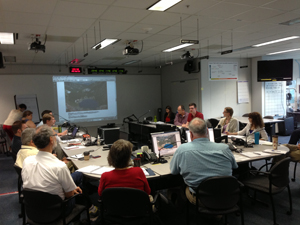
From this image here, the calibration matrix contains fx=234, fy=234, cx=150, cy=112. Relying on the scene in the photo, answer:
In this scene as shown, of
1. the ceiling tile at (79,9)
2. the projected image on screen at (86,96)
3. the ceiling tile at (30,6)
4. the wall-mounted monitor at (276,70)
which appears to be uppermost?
the ceiling tile at (79,9)

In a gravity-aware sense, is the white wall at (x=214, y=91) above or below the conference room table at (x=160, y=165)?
above

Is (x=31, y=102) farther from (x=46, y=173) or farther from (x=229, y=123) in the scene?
(x=46, y=173)

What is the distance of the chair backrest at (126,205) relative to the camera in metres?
1.96

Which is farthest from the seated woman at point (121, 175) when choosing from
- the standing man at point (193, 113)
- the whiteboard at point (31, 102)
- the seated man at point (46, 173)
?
the whiteboard at point (31, 102)

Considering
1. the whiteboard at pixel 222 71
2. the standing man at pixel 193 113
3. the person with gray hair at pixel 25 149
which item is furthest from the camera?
the whiteboard at pixel 222 71

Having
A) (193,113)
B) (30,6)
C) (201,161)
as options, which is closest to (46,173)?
(201,161)

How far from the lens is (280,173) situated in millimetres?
2695

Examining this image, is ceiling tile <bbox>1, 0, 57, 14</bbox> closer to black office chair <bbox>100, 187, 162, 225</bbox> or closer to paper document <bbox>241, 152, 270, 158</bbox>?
black office chair <bbox>100, 187, 162, 225</bbox>

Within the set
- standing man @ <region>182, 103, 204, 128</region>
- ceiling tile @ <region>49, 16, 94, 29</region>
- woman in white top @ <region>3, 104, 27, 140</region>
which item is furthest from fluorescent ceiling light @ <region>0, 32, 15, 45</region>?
standing man @ <region>182, 103, 204, 128</region>

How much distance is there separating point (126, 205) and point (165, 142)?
1.48m

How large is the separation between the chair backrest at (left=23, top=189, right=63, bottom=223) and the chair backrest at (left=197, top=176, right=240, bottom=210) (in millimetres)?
1335

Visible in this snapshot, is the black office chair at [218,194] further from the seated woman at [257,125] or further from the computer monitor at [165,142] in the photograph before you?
the seated woman at [257,125]

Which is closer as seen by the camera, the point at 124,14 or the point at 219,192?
the point at 219,192

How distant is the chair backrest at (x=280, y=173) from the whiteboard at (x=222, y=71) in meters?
6.05
